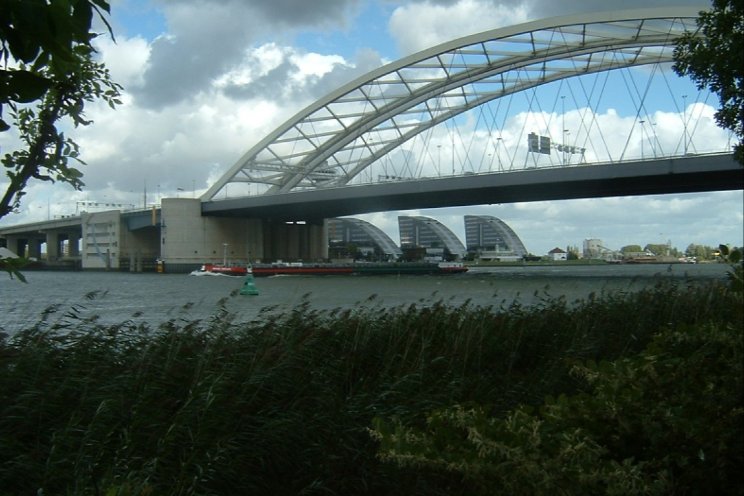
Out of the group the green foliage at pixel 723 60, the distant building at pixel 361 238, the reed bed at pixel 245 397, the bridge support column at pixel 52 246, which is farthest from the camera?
the distant building at pixel 361 238

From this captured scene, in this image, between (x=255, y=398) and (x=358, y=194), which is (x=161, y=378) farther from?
(x=358, y=194)

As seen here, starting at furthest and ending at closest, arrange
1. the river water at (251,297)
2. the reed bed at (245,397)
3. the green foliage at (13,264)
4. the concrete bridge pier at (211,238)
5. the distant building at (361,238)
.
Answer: the distant building at (361,238) → the concrete bridge pier at (211,238) → the river water at (251,297) → the reed bed at (245,397) → the green foliage at (13,264)

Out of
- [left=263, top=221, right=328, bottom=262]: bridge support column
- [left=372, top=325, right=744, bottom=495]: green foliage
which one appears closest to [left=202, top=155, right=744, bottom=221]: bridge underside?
[left=263, top=221, right=328, bottom=262]: bridge support column

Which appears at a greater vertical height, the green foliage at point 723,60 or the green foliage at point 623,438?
the green foliage at point 723,60

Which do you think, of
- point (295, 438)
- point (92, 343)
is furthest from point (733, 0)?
point (92, 343)

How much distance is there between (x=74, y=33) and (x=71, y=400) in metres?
5.66

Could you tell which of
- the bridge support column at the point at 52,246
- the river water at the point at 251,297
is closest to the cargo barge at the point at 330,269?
the river water at the point at 251,297

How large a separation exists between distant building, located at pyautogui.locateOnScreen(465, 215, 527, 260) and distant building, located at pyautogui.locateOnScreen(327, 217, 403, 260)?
784 inches

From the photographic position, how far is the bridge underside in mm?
55812

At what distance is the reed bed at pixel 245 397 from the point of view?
5941 mm

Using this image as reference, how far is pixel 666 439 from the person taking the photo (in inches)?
171

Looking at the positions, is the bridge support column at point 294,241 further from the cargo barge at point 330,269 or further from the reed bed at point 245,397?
the reed bed at point 245,397

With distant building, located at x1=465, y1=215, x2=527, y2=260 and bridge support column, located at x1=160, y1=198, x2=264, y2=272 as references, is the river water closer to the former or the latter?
bridge support column, located at x1=160, y1=198, x2=264, y2=272

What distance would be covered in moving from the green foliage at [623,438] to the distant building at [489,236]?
17525 centimetres
